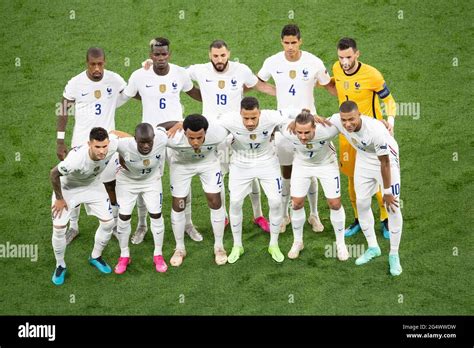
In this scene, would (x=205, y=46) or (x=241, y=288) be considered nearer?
(x=241, y=288)

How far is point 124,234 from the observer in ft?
42.8

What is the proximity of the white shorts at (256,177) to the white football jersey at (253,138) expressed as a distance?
0.21 feet

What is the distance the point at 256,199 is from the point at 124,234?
1.82 metres

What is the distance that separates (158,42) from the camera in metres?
13.0

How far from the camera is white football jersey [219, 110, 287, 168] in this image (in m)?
12.7

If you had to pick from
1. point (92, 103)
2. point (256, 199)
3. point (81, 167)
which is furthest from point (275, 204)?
point (92, 103)

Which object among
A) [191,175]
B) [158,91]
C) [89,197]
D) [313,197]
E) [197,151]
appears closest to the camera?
[89,197]

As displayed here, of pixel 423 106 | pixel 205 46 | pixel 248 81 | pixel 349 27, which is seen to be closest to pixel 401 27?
pixel 349 27

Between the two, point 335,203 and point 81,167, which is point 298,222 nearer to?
point 335,203

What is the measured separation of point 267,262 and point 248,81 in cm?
215

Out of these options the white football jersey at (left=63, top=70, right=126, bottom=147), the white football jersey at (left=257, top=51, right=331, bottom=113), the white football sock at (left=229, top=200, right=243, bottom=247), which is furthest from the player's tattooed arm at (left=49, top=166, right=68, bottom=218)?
the white football jersey at (left=257, top=51, right=331, bottom=113)

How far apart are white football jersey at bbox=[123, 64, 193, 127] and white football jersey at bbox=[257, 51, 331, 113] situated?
116 centimetres

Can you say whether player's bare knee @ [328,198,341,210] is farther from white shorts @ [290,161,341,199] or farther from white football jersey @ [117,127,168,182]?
white football jersey @ [117,127,168,182]

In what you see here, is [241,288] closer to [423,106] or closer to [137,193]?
[137,193]
